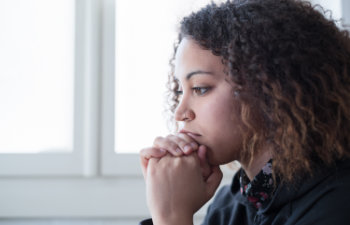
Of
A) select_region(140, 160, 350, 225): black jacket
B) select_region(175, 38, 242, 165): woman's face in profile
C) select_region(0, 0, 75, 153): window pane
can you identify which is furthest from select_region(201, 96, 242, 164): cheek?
select_region(0, 0, 75, 153): window pane

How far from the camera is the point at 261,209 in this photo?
0.71m

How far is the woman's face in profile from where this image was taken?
27.1 inches

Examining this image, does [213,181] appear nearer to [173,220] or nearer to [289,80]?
[173,220]

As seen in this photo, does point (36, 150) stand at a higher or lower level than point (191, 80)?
lower

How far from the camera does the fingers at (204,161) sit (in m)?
0.72

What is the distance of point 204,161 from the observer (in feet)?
2.42

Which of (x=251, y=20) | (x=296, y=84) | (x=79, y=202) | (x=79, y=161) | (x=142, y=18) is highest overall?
(x=142, y=18)

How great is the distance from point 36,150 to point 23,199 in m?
0.18

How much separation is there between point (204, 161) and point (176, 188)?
0.09 metres

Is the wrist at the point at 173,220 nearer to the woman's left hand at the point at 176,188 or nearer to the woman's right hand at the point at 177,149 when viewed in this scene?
the woman's left hand at the point at 176,188

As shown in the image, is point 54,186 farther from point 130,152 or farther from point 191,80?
point 191,80

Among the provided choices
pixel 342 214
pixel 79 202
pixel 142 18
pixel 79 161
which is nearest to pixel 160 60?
pixel 142 18

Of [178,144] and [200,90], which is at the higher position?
[200,90]

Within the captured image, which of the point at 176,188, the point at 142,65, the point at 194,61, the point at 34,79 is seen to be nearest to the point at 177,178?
the point at 176,188
